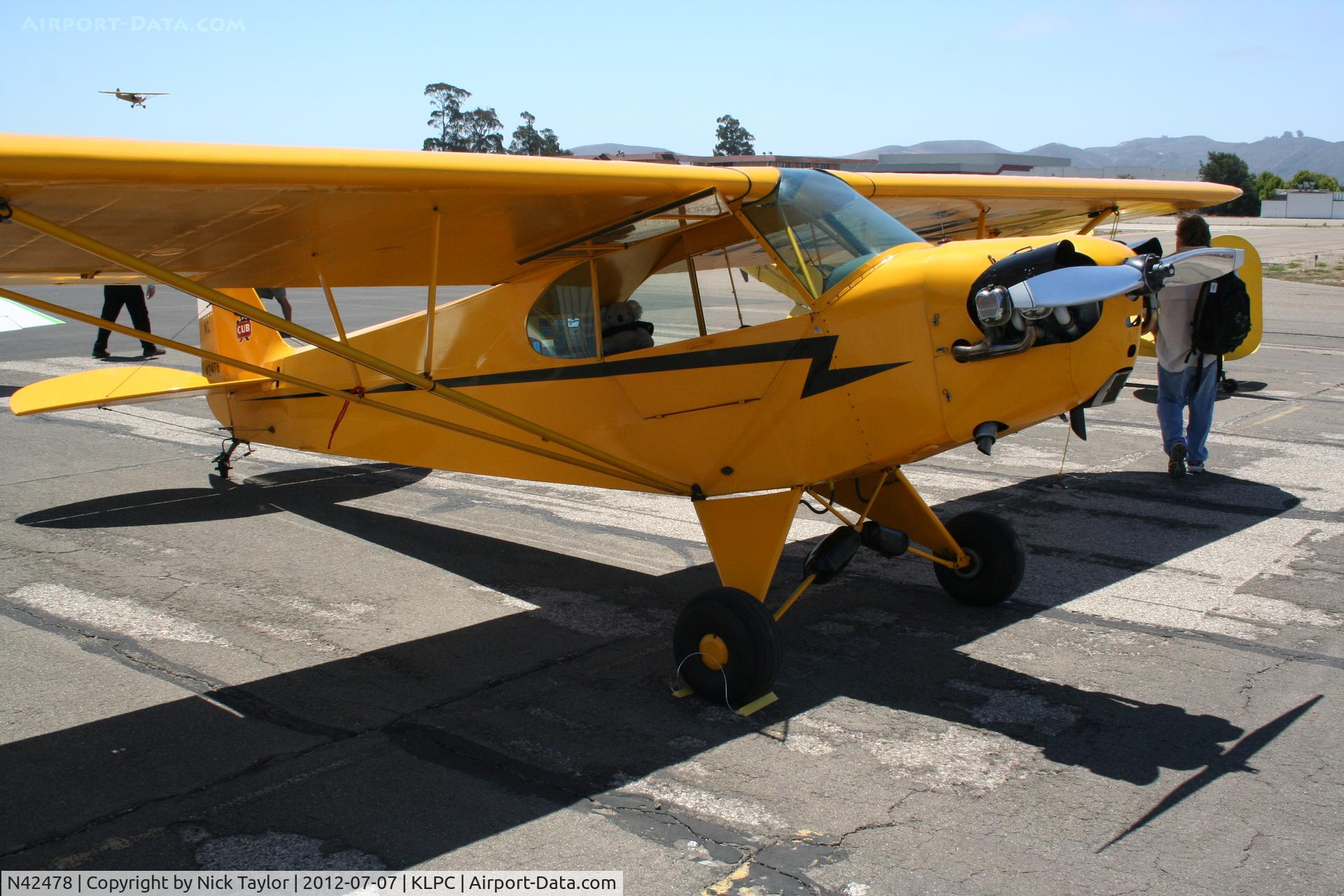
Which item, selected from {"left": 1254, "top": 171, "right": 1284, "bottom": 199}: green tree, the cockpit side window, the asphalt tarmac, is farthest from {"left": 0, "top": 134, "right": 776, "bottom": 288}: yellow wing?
{"left": 1254, "top": 171, "right": 1284, "bottom": 199}: green tree

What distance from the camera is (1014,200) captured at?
7.68 meters

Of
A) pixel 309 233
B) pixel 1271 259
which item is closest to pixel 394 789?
pixel 309 233

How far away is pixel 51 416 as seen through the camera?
12.2 meters

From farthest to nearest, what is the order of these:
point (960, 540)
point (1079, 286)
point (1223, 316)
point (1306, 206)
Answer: point (1306, 206) < point (1223, 316) < point (960, 540) < point (1079, 286)

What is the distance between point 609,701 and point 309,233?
8.57ft

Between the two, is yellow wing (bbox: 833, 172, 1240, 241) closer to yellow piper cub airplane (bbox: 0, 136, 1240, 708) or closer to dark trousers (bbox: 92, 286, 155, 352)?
yellow piper cub airplane (bbox: 0, 136, 1240, 708)

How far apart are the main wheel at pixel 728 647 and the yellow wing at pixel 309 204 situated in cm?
193

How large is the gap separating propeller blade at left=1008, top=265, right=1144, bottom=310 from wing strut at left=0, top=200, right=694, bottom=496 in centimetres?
212

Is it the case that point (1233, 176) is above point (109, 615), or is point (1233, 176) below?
above

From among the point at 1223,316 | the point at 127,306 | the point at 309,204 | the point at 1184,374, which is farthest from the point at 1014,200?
the point at 127,306

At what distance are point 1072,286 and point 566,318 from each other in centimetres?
283

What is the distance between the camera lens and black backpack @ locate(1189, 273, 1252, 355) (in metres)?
8.36

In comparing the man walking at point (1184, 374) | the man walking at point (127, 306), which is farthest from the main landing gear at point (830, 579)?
the man walking at point (127, 306)

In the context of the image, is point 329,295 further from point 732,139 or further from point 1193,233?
point 732,139
